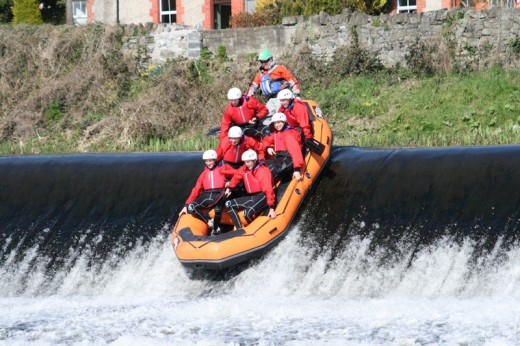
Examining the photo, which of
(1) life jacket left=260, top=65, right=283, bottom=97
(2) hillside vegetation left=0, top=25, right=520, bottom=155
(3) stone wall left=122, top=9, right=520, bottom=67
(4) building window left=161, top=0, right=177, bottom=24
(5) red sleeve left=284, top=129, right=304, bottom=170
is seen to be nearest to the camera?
(5) red sleeve left=284, top=129, right=304, bottom=170

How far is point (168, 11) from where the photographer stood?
112ft

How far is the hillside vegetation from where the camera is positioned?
22.2 m

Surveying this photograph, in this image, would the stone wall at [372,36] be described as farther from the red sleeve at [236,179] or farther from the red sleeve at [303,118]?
the red sleeve at [236,179]

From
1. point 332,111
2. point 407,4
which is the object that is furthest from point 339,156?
point 407,4

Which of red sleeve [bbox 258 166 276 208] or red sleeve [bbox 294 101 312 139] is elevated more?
red sleeve [bbox 294 101 312 139]

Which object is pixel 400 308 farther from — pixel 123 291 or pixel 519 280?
pixel 123 291

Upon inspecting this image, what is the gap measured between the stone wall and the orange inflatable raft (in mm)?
9481

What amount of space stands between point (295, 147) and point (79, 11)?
72.1 feet

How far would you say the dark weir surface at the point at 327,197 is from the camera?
14.3 meters

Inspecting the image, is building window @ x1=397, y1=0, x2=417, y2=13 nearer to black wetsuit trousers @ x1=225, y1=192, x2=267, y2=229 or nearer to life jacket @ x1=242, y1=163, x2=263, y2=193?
life jacket @ x1=242, y1=163, x2=263, y2=193

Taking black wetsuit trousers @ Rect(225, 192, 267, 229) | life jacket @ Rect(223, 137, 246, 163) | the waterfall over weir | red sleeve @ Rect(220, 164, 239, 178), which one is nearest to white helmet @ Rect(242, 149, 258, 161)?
red sleeve @ Rect(220, 164, 239, 178)

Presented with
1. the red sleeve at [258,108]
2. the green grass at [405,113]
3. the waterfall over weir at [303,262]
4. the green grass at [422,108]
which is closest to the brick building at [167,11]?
the green grass at [405,113]

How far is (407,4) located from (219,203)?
1704 cm

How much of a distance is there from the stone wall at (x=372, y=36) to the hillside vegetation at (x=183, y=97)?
0.37m
